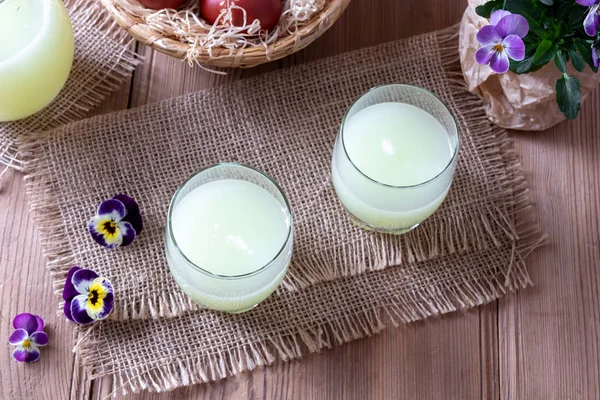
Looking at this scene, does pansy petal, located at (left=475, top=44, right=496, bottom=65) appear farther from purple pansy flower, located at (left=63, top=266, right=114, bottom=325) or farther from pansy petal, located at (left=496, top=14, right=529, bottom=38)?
purple pansy flower, located at (left=63, top=266, right=114, bottom=325)

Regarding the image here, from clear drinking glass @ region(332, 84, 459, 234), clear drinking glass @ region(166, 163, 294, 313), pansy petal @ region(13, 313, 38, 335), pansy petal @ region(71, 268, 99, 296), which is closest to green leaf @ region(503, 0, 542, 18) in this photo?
clear drinking glass @ region(332, 84, 459, 234)

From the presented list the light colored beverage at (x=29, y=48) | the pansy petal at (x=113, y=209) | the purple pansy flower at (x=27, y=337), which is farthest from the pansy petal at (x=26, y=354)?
the light colored beverage at (x=29, y=48)

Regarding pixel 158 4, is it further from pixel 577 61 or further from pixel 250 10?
pixel 577 61

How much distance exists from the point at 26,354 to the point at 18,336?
0.03 metres

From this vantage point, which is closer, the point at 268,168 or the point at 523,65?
the point at 523,65

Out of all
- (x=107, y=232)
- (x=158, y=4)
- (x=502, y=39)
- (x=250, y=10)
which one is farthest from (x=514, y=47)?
(x=107, y=232)

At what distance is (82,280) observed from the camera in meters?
1.03

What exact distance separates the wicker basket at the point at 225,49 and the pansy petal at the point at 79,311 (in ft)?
1.26

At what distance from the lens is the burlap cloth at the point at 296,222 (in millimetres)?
1035

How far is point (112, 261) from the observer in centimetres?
106

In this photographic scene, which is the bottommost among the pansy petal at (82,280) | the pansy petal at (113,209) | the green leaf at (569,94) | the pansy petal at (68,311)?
the pansy petal at (68,311)

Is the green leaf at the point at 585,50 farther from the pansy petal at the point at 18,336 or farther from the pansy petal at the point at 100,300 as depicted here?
the pansy petal at the point at 18,336

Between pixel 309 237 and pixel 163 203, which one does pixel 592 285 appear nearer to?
pixel 309 237

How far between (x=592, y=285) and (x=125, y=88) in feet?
→ 2.66
